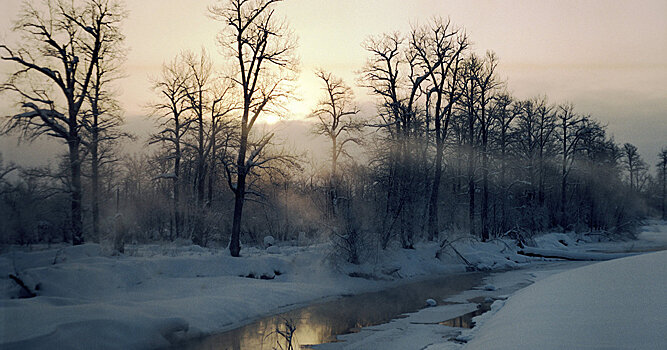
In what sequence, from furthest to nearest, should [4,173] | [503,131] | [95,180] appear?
[503,131] → [95,180] → [4,173]

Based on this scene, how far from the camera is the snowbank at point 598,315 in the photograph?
5.41 meters

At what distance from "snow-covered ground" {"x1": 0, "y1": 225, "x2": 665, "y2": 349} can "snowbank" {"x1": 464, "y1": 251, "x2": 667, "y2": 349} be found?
13.0ft

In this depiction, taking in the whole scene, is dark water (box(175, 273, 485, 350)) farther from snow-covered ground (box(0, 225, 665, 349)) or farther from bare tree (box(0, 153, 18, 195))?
bare tree (box(0, 153, 18, 195))

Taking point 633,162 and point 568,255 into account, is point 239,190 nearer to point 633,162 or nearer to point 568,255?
point 568,255

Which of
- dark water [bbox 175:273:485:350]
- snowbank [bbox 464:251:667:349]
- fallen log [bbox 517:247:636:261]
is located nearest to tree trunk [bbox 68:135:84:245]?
dark water [bbox 175:273:485:350]

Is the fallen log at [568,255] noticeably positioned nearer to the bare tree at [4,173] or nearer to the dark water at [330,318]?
the dark water at [330,318]

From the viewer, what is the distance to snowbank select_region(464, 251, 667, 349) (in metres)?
5.41

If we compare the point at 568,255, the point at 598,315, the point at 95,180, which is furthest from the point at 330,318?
the point at 568,255

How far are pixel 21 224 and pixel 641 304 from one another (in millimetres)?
12376

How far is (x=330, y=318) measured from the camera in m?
13.7

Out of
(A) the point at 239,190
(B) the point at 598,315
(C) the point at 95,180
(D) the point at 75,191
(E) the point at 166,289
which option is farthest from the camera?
(C) the point at 95,180

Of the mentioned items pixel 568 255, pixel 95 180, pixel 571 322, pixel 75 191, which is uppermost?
pixel 95 180

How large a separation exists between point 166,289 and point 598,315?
12430 mm

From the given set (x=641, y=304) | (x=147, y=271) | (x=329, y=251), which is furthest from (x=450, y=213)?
(x=641, y=304)
